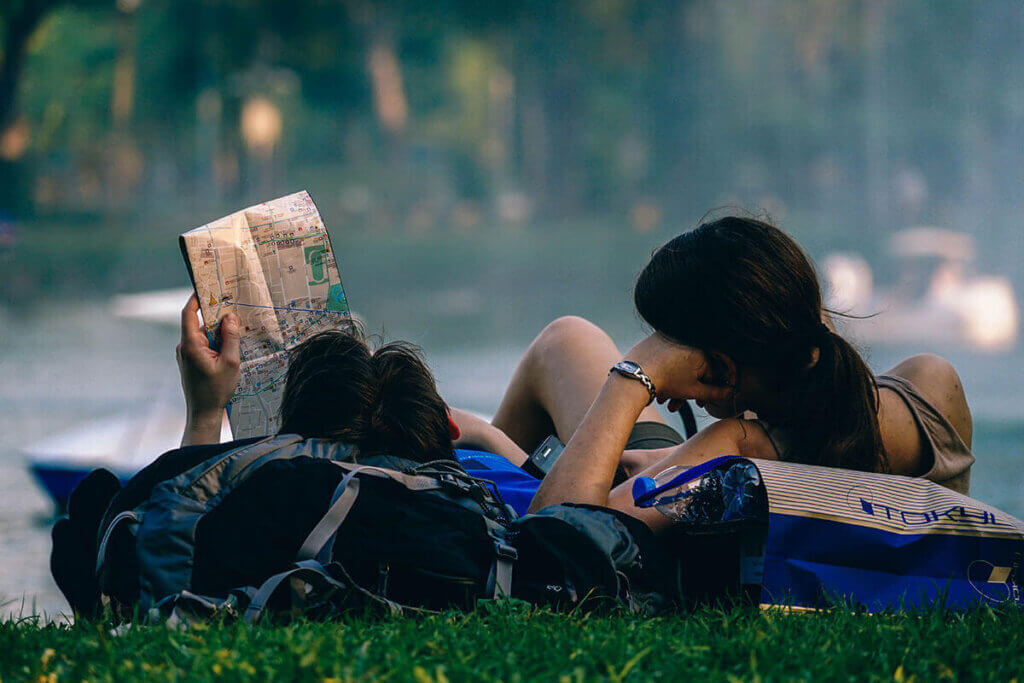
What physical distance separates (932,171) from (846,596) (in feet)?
63.7

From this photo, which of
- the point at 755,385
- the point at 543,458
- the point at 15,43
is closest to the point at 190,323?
the point at 543,458

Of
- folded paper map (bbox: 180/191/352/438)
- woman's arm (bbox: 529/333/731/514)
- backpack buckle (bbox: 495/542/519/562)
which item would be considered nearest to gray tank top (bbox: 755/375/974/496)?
woman's arm (bbox: 529/333/731/514)

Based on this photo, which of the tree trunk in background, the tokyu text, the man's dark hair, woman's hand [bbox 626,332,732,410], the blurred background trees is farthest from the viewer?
the blurred background trees

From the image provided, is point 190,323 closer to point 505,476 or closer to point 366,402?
point 366,402

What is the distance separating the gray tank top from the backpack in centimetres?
36

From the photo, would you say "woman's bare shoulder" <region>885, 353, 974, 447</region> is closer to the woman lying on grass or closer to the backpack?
the woman lying on grass

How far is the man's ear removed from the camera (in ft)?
5.36

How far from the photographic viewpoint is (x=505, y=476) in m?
1.87

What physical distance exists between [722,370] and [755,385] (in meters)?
0.06

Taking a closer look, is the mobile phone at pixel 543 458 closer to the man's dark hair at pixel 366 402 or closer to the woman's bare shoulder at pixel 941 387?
the man's dark hair at pixel 366 402

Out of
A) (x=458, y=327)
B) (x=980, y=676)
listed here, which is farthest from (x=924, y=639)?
(x=458, y=327)

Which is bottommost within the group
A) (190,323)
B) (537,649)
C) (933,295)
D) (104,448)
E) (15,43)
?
(933,295)

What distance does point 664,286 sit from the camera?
1.64 metres

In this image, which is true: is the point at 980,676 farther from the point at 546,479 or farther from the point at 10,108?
the point at 10,108
